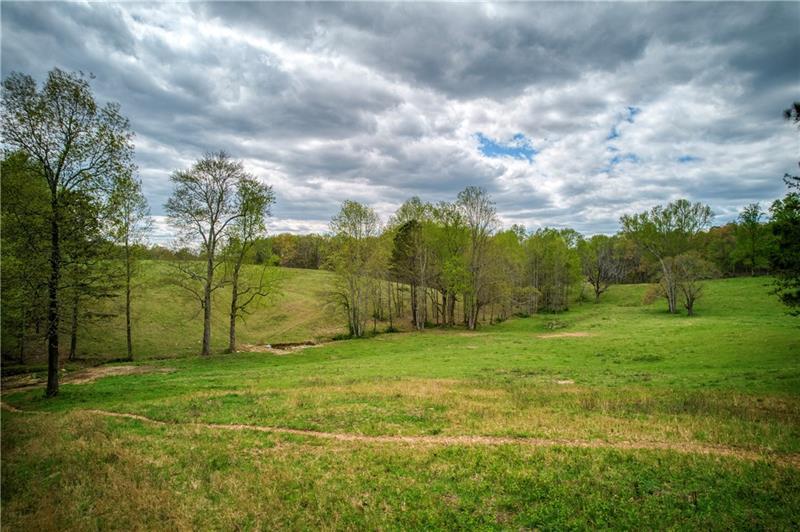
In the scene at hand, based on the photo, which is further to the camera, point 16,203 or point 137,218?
point 137,218

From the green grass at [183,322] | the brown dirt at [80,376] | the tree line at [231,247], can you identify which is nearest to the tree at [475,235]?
the tree line at [231,247]

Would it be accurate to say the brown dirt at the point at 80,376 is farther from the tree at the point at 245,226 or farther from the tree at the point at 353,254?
the tree at the point at 353,254

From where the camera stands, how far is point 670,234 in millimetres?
62281

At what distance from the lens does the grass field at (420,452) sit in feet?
26.0

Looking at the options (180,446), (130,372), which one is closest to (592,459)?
(180,446)

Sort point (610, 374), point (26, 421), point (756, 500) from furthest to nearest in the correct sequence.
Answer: point (610, 374) < point (26, 421) < point (756, 500)

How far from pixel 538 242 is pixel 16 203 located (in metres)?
78.8

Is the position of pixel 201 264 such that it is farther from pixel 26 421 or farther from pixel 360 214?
pixel 26 421

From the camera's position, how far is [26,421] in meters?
15.3

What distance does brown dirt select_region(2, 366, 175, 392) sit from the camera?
25223 mm

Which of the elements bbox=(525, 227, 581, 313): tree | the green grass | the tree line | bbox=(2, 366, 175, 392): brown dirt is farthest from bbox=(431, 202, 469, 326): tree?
bbox=(2, 366, 175, 392): brown dirt

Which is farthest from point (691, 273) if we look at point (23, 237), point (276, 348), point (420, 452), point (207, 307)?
point (23, 237)

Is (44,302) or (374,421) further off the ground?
(44,302)

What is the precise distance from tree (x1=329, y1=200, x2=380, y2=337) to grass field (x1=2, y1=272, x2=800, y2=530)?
84.7 feet
